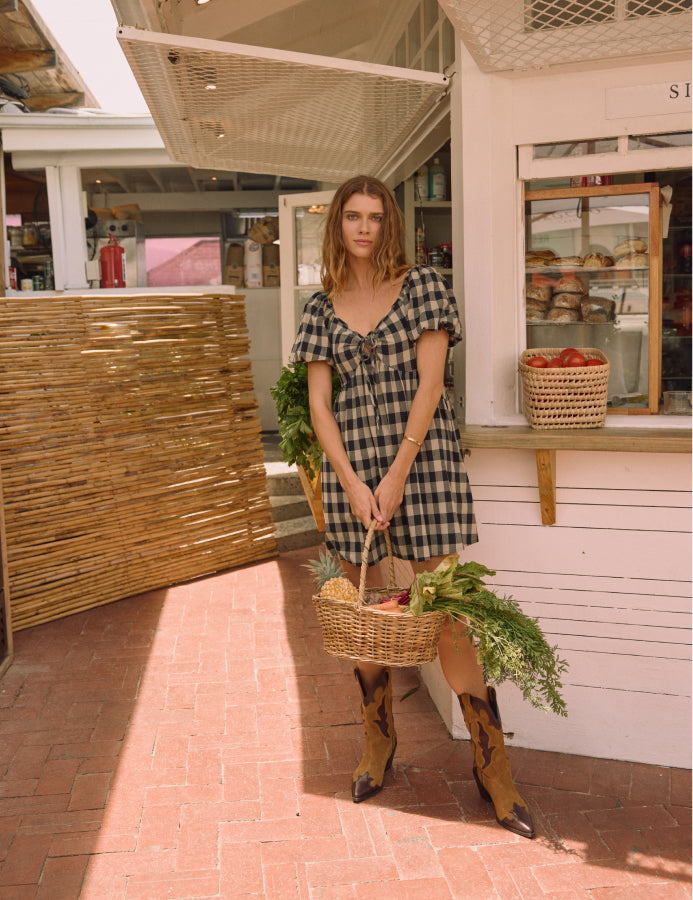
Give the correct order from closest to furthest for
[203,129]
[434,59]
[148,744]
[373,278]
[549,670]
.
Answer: [549,670], [373,278], [148,744], [434,59], [203,129]

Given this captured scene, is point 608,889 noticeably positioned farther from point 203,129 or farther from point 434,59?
point 203,129

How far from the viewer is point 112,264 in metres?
7.66

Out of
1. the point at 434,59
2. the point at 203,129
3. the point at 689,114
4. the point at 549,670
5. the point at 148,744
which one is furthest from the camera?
the point at 203,129

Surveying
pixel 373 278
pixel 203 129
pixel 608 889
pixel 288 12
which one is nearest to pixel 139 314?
pixel 203 129

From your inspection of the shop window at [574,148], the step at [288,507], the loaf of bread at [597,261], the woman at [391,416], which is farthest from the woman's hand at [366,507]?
the step at [288,507]

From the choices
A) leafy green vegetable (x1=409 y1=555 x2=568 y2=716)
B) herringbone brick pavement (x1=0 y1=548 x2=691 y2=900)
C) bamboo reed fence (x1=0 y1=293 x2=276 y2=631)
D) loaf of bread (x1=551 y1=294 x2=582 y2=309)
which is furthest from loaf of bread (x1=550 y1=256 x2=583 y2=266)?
bamboo reed fence (x1=0 y1=293 x2=276 y2=631)

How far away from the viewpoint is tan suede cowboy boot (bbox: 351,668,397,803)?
3.04 meters

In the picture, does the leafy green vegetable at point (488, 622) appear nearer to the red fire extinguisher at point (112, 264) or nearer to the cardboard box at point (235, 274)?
Result: the red fire extinguisher at point (112, 264)

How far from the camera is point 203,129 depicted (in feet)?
14.8

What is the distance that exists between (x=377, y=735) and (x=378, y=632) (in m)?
0.66

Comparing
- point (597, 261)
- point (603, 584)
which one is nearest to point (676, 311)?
point (597, 261)

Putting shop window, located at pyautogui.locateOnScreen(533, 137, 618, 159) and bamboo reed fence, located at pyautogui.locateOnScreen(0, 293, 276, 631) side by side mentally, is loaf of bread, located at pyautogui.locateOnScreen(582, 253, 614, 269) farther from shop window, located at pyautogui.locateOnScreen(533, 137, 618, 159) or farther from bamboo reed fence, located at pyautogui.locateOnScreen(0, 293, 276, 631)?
bamboo reed fence, located at pyautogui.locateOnScreen(0, 293, 276, 631)

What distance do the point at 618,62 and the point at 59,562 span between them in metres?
3.84

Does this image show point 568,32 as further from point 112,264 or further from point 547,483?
point 112,264
